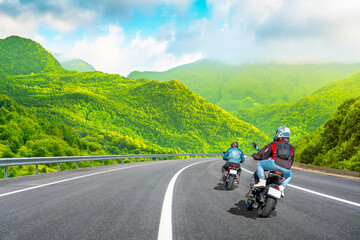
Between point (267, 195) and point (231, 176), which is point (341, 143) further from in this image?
point (267, 195)

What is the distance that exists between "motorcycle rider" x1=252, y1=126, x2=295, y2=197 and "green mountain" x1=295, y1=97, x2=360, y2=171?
1539cm

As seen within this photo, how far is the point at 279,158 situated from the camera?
5699 millimetres

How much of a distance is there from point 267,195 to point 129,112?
481ft

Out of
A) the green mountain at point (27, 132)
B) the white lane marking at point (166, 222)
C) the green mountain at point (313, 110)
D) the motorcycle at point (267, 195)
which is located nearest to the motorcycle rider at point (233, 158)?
the white lane marking at point (166, 222)

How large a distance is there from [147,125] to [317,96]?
87492mm

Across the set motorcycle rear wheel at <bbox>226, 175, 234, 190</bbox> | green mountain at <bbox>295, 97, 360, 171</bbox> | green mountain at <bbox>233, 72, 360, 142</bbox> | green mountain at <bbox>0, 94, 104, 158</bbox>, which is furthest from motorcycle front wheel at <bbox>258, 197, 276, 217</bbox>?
green mountain at <bbox>233, 72, 360, 142</bbox>

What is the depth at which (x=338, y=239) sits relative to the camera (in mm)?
3975

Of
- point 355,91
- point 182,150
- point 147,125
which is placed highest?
point 355,91

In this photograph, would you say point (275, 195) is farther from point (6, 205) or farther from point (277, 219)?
point (6, 205)

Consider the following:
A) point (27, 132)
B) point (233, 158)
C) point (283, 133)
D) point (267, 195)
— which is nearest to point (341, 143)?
point (233, 158)

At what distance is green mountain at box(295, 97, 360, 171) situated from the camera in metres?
21.5

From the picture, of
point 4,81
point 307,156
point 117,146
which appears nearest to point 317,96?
point 117,146

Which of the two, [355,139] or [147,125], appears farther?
[147,125]

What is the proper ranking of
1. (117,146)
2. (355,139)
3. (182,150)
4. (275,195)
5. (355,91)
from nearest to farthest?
(275,195)
(355,139)
(117,146)
(355,91)
(182,150)
